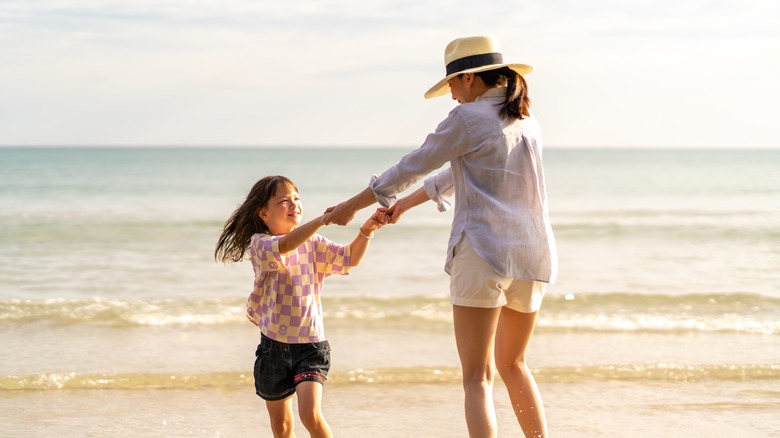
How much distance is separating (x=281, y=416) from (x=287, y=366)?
0.22m

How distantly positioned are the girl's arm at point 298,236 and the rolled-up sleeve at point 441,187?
1.51 feet

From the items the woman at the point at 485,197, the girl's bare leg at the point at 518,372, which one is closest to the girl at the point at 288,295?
the woman at the point at 485,197

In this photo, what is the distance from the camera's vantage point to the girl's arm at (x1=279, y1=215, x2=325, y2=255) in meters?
3.53

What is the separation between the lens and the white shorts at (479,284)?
11.0 ft

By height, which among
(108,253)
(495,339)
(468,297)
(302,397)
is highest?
(468,297)

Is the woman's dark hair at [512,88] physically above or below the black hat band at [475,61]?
below

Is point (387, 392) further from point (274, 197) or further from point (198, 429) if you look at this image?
point (274, 197)

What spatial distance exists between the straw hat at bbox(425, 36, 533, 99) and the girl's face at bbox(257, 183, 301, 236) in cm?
85

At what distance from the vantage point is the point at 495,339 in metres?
3.73

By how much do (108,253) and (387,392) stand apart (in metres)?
8.95

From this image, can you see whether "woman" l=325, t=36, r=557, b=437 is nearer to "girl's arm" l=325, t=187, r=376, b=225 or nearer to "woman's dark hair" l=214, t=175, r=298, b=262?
"girl's arm" l=325, t=187, r=376, b=225

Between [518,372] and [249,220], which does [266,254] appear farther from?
[518,372]

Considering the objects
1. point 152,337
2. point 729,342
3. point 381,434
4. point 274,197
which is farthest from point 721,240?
point 274,197

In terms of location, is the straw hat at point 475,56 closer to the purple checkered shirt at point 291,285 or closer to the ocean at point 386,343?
the purple checkered shirt at point 291,285
